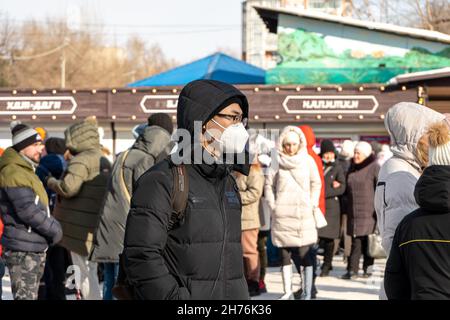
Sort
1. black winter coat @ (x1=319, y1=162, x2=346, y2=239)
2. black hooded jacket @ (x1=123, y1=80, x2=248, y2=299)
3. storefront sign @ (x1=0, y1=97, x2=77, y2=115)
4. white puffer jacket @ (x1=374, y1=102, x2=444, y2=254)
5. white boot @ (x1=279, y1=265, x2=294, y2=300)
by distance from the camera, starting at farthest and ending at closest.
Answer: storefront sign @ (x1=0, y1=97, x2=77, y2=115) < black winter coat @ (x1=319, y1=162, x2=346, y2=239) < white boot @ (x1=279, y1=265, x2=294, y2=300) < white puffer jacket @ (x1=374, y1=102, x2=444, y2=254) < black hooded jacket @ (x1=123, y1=80, x2=248, y2=299)

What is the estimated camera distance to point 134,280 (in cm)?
395

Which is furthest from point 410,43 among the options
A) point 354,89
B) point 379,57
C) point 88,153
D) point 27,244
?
point 27,244

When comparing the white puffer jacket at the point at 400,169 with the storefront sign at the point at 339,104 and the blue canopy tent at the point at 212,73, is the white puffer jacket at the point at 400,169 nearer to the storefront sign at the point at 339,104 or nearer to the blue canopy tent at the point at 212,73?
the storefront sign at the point at 339,104

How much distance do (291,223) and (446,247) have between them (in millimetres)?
6208

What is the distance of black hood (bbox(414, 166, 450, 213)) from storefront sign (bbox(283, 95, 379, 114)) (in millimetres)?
16771

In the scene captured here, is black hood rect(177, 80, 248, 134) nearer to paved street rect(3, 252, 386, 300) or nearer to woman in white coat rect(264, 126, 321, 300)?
woman in white coat rect(264, 126, 321, 300)

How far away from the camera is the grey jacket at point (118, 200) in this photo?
27.2 ft

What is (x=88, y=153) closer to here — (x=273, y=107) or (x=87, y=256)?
(x=87, y=256)

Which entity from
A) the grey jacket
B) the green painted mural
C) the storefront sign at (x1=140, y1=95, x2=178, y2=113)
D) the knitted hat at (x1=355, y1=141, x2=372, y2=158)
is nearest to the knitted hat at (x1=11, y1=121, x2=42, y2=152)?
the grey jacket

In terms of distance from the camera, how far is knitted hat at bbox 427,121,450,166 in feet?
14.6

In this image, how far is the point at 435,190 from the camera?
166 inches

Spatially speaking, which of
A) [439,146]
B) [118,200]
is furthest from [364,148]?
[439,146]

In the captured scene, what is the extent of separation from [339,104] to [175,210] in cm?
1726

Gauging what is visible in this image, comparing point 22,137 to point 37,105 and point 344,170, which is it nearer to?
point 344,170
